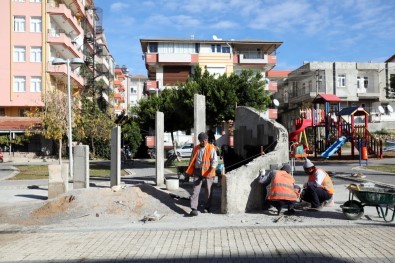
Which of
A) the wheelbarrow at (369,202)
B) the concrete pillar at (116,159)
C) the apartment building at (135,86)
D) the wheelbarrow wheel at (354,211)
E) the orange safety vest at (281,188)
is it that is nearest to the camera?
the wheelbarrow at (369,202)

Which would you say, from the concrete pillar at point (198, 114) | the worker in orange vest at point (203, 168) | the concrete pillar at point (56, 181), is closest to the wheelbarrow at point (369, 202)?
the worker in orange vest at point (203, 168)

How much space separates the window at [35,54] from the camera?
44.5 m

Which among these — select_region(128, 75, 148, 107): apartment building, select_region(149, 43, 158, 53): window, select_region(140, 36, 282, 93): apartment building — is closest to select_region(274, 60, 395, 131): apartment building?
select_region(140, 36, 282, 93): apartment building

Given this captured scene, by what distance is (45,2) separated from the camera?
4512cm

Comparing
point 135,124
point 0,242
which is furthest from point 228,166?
point 135,124

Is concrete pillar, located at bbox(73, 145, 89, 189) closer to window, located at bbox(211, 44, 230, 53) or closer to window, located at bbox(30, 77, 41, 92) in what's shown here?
window, located at bbox(30, 77, 41, 92)

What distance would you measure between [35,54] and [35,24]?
302 cm

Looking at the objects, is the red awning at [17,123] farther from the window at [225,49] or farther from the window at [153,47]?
the window at [225,49]

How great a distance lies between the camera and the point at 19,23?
146 feet

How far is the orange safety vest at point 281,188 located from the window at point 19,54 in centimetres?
3988

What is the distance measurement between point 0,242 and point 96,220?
7.76 ft

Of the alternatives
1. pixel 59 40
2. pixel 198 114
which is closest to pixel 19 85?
pixel 59 40

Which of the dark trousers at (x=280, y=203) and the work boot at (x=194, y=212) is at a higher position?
the dark trousers at (x=280, y=203)

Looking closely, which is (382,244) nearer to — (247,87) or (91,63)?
(247,87)
